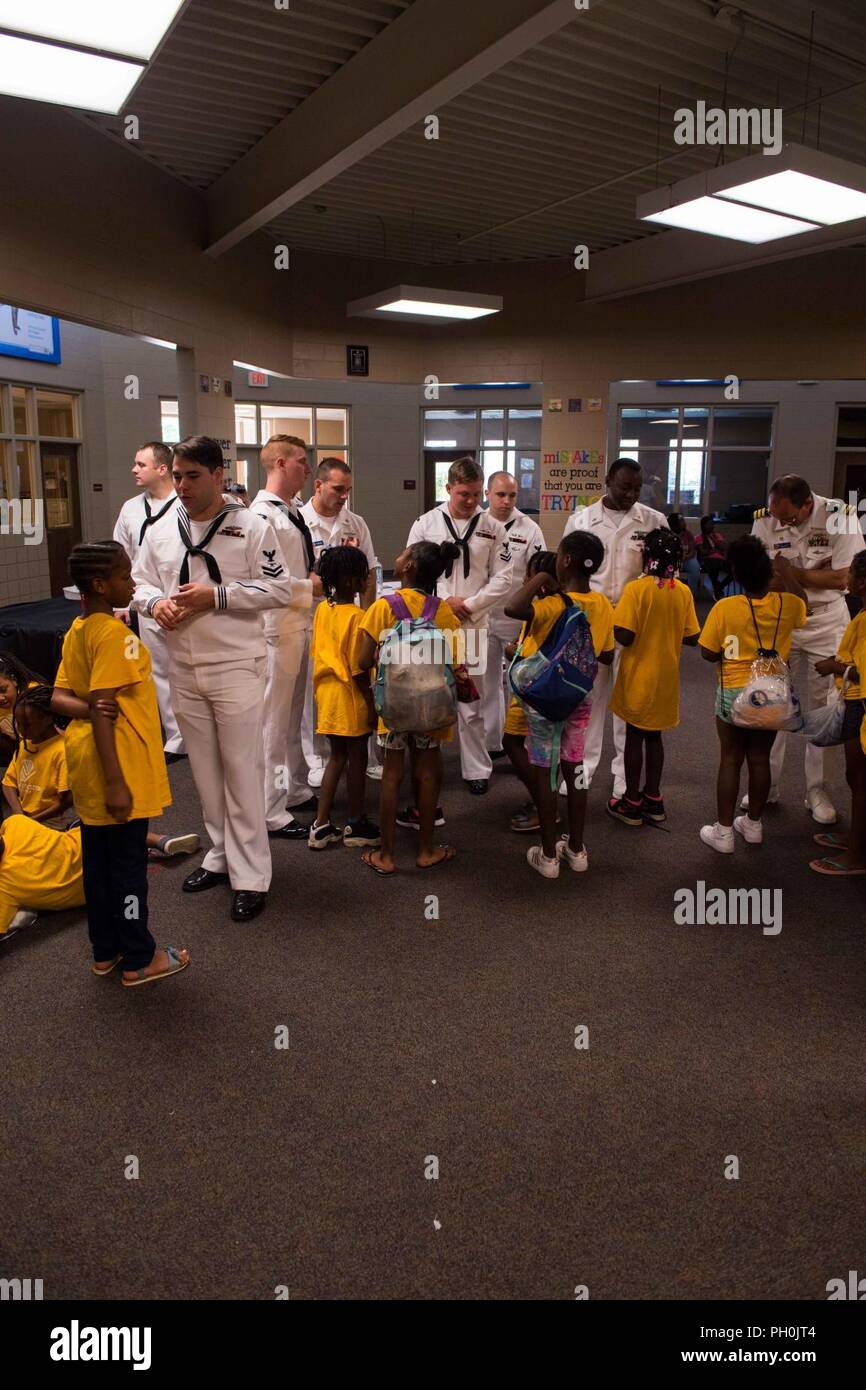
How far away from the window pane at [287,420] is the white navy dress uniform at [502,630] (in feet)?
32.4

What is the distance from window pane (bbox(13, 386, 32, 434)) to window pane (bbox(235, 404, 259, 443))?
14.3ft

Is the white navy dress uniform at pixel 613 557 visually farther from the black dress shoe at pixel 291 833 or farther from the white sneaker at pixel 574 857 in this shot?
the black dress shoe at pixel 291 833

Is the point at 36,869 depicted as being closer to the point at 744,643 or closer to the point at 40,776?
the point at 40,776

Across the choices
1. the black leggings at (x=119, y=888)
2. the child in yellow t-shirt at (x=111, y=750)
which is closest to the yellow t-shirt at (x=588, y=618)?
the child in yellow t-shirt at (x=111, y=750)

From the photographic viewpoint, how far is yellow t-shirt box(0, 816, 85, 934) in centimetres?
320

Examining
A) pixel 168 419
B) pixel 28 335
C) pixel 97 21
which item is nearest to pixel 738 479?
pixel 168 419

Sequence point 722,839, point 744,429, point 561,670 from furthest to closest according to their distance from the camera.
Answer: point 744,429 → point 722,839 → point 561,670

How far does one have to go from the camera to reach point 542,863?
3.74m

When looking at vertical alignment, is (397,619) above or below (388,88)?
below

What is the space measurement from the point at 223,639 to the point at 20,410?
802 cm

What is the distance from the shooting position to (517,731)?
3.97 m

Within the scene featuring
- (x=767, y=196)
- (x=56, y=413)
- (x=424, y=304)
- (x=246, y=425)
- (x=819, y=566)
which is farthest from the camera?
(x=246, y=425)
